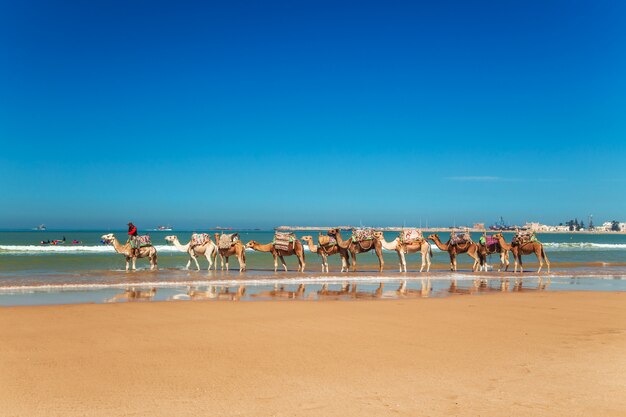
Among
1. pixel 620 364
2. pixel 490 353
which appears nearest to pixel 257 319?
pixel 490 353

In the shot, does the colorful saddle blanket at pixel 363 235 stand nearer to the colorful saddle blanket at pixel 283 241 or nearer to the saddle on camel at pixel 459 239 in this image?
the colorful saddle blanket at pixel 283 241

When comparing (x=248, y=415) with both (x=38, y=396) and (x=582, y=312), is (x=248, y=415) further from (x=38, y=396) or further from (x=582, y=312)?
(x=582, y=312)

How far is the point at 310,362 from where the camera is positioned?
7.51 meters

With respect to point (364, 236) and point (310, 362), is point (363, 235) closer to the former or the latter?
point (364, 236)

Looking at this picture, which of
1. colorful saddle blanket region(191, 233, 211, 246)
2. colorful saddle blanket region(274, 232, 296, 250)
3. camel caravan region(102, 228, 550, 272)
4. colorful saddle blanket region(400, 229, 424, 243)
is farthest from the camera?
colorful saddle blanket region(400, 229, 424, 243)

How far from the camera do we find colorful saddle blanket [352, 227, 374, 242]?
25.7 m

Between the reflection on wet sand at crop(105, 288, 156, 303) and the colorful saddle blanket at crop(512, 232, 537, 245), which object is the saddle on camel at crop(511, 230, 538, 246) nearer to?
the colorful saddle blanket at crop(512, 232, 537, 245)

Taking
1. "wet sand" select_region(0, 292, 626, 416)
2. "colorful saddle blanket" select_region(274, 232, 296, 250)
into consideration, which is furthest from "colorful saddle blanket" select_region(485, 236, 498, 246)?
"wet sand" select_region(0, 292, 626, 416)

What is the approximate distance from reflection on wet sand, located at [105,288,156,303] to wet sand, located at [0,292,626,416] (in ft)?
7.27

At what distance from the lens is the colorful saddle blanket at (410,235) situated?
26.4 metres

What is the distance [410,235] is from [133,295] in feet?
48.2

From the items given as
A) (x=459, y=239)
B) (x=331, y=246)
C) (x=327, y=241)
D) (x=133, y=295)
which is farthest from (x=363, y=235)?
(x=133, y=295)

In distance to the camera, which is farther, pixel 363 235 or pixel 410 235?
pixel 410 235

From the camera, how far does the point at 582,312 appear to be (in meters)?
12.3
